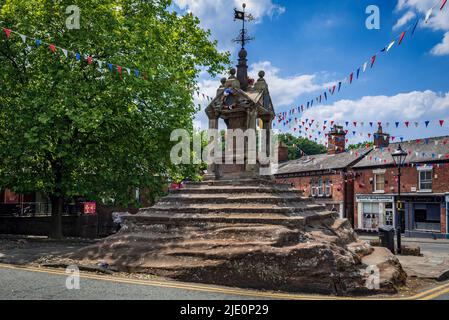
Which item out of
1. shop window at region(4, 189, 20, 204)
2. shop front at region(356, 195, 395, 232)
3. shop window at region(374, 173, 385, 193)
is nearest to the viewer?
shop window at region(4, 189, 20, 204)

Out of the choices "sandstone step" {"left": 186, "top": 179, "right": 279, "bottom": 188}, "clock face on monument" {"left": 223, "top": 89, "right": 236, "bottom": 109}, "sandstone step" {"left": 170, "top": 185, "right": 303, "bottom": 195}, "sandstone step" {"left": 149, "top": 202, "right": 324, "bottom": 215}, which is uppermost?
"clock face on monument" {"left": 223, "top": 89, "right": 236, "bottom": 109}

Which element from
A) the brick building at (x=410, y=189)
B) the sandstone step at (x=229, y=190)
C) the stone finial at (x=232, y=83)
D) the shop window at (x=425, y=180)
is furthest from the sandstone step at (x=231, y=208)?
the shop window at (x=425, y=180)

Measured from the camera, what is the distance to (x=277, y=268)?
826 cm

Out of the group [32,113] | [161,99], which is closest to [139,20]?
[161,99]

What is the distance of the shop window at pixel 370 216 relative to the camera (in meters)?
35.2

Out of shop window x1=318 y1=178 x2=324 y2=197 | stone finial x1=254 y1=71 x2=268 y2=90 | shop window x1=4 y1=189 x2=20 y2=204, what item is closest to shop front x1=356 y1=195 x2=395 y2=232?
shop window x1=318 y1=178 x2=324 y2=197

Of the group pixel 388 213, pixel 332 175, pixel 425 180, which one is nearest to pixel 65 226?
pixel 332 175

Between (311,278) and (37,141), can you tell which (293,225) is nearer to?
(311,278)

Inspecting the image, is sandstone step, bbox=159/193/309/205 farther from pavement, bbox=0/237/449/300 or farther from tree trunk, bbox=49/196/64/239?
tree trunk, bbox=49/196/64/239

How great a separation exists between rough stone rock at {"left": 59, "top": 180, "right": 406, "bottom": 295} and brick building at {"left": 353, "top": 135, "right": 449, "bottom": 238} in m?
→ 22.1

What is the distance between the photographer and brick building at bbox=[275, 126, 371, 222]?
37000 mm

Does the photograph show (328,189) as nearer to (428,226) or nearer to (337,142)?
(337,142)

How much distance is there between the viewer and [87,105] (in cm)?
1452

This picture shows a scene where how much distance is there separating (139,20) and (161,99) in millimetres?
4111
